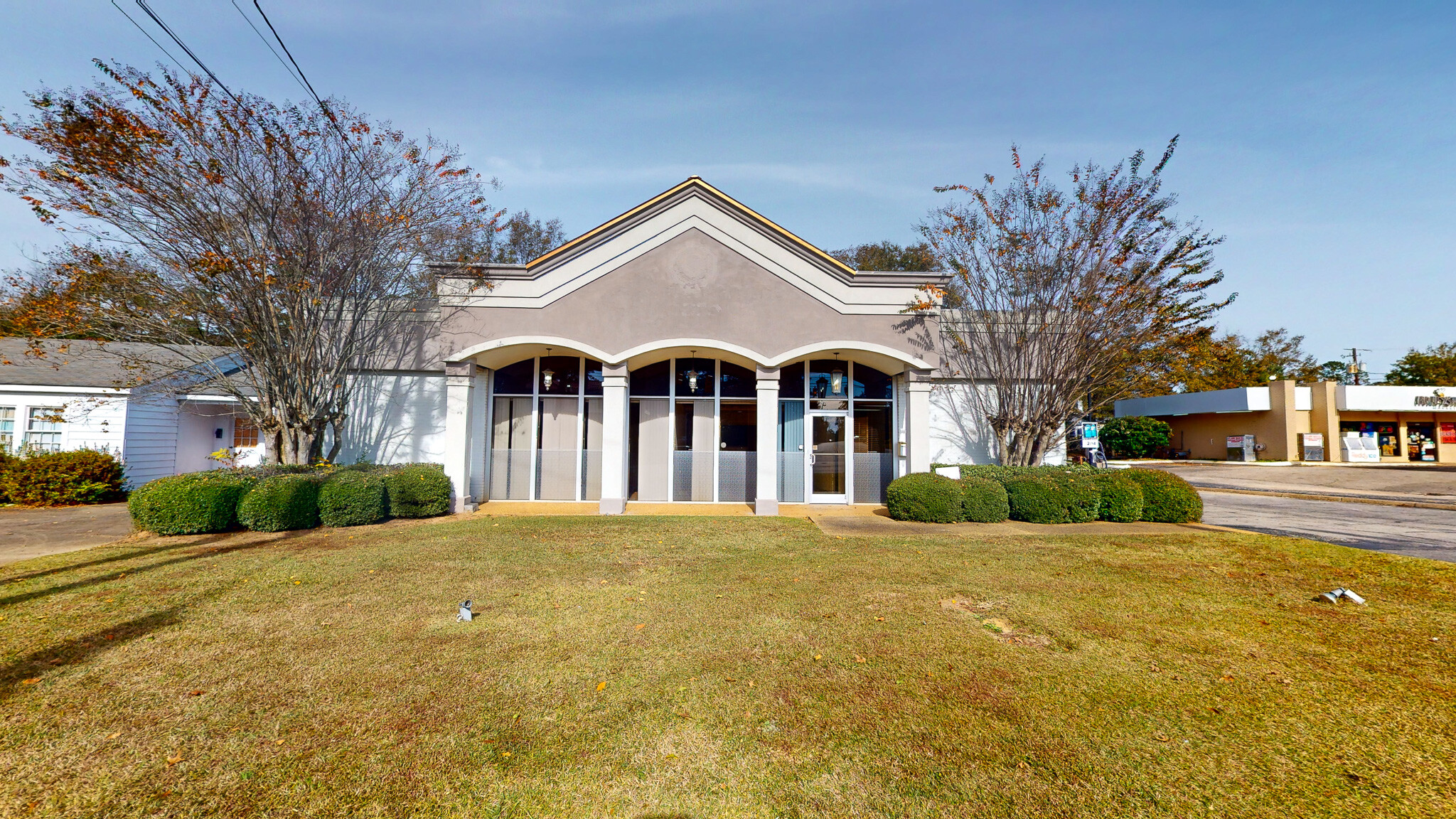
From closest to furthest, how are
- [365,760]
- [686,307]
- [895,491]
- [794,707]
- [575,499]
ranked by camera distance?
[365,760], [794,707], [895,491], [686,307], [575,499]

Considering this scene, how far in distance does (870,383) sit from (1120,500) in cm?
557

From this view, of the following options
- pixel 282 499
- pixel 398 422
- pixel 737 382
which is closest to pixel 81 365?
pixel 398 422

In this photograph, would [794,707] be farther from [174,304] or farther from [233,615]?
[174,304]

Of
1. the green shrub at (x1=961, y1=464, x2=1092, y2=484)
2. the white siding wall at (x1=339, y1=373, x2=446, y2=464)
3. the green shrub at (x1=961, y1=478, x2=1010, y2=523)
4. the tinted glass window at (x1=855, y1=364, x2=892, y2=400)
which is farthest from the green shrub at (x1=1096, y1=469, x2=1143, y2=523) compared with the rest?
the white siding wall at (x1=339, y1=373, x2=446, y2=464)

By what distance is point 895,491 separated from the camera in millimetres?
11969

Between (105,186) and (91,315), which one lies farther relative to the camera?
(91,315)

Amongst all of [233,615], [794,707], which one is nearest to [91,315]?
[233,615]

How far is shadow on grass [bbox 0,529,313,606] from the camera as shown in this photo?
20.3ft

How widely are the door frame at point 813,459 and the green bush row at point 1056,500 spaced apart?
7.46ft

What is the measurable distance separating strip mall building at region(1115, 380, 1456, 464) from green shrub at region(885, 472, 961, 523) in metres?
32.5

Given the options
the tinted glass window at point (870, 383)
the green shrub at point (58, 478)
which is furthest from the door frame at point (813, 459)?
the green shrub at point (58, 478)

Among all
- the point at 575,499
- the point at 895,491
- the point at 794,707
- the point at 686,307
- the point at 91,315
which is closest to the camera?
the point at 794,707

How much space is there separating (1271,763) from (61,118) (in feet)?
52.9

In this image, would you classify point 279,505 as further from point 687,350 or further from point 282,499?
point 687,350
